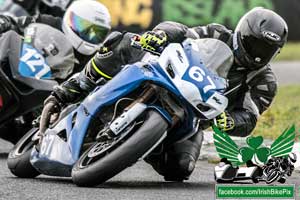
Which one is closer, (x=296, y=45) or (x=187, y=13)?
(x=187, y=13)

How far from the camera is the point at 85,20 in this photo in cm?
1086

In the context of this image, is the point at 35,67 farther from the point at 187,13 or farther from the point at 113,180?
the point at 187,13

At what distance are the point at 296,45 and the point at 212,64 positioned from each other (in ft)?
63.7

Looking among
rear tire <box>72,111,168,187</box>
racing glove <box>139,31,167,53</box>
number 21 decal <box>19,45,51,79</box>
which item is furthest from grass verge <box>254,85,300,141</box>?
rear tire <box>72,111,168,187</box>

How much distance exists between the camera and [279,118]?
45.6 feet

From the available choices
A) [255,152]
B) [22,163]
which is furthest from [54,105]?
[255,152]

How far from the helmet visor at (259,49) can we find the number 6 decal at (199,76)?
0.50 m

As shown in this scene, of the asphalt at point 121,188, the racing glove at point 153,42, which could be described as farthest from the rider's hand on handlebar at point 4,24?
the racing glove at point 153,42

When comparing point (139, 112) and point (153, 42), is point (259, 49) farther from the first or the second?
point (139, 112)

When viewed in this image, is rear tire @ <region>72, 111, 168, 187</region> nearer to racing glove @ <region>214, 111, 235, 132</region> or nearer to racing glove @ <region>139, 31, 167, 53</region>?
racing glove @ <region>139, 31, 167, 53</region>

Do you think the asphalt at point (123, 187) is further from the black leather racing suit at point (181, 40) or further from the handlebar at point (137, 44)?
the handlebar at point (137, 44)

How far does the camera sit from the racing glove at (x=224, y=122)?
8648mm

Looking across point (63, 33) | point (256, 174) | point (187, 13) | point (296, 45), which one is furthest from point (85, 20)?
point (296, 45)

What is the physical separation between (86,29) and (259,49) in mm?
2694
